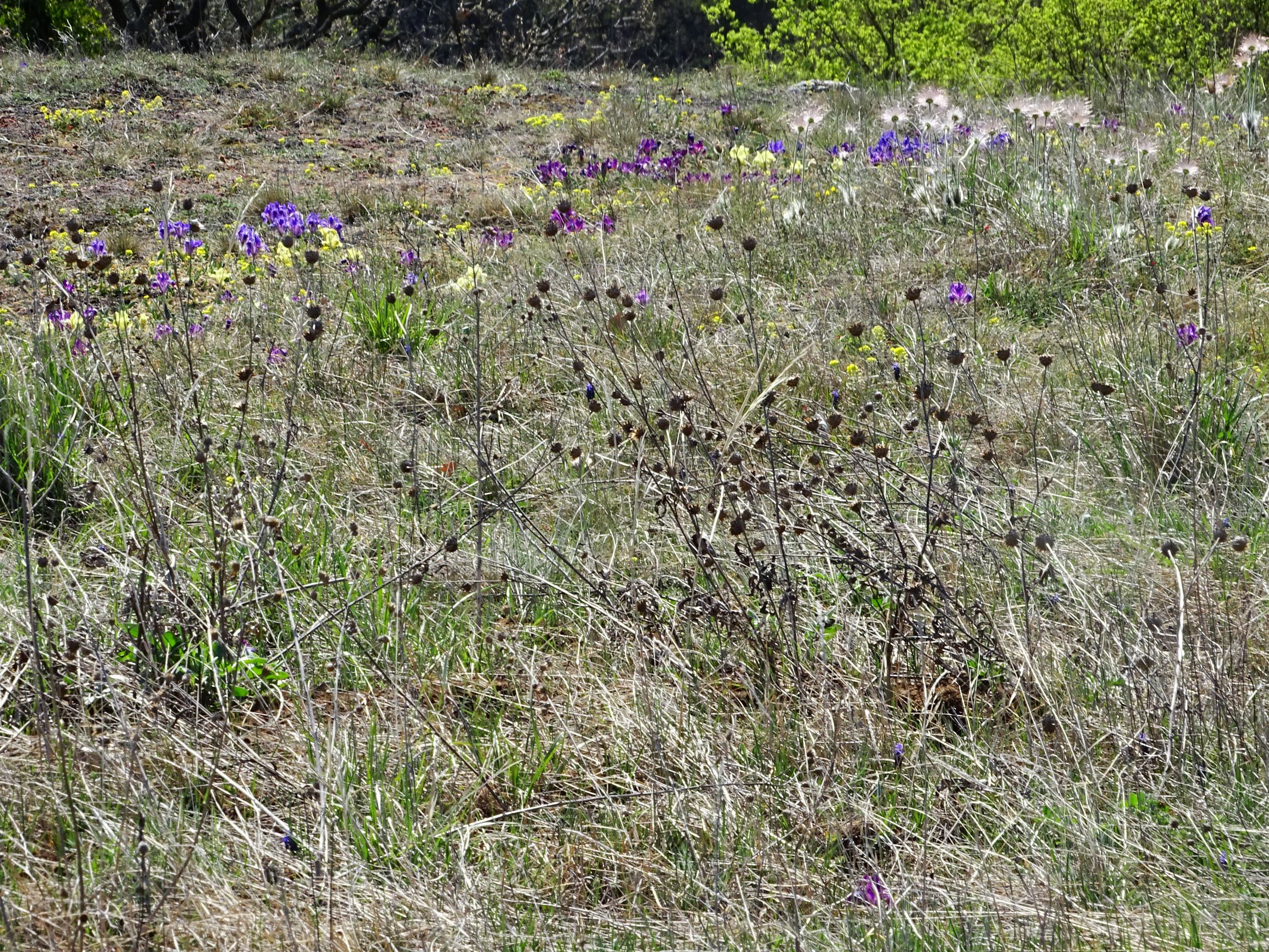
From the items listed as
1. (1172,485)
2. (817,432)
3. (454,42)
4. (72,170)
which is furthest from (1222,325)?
(454,42)

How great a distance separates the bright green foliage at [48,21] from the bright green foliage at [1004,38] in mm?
8468

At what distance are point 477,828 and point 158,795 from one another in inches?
21.9

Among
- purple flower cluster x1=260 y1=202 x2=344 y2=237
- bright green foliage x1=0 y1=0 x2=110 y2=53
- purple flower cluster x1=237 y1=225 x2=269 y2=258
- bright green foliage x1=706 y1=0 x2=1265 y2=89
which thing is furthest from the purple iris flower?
Result: bright green foliage x1=0 y1=0 x2=110 y2=53

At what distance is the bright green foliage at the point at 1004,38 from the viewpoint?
28.8 feet

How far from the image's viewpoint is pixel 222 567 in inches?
85.4

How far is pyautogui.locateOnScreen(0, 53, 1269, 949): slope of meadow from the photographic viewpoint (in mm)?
1700

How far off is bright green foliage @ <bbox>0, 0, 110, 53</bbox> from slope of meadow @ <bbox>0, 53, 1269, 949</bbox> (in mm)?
11758

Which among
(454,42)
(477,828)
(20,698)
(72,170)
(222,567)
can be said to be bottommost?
(477,828)

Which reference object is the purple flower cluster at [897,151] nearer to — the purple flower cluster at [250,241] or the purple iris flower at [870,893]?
the purple flower cluster at [250,241]

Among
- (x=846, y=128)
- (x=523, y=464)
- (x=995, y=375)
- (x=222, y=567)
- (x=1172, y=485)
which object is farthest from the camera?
(x=846, y=128)

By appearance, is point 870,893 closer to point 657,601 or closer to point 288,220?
point 657,601

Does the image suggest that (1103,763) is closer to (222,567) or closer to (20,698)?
(222,567)

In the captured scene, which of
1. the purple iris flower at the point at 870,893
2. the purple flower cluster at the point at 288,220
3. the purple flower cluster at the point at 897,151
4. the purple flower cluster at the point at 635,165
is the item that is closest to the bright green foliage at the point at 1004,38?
the purple flower cluster at the point at 897,151

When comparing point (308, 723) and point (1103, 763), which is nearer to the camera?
point (308, 723)
